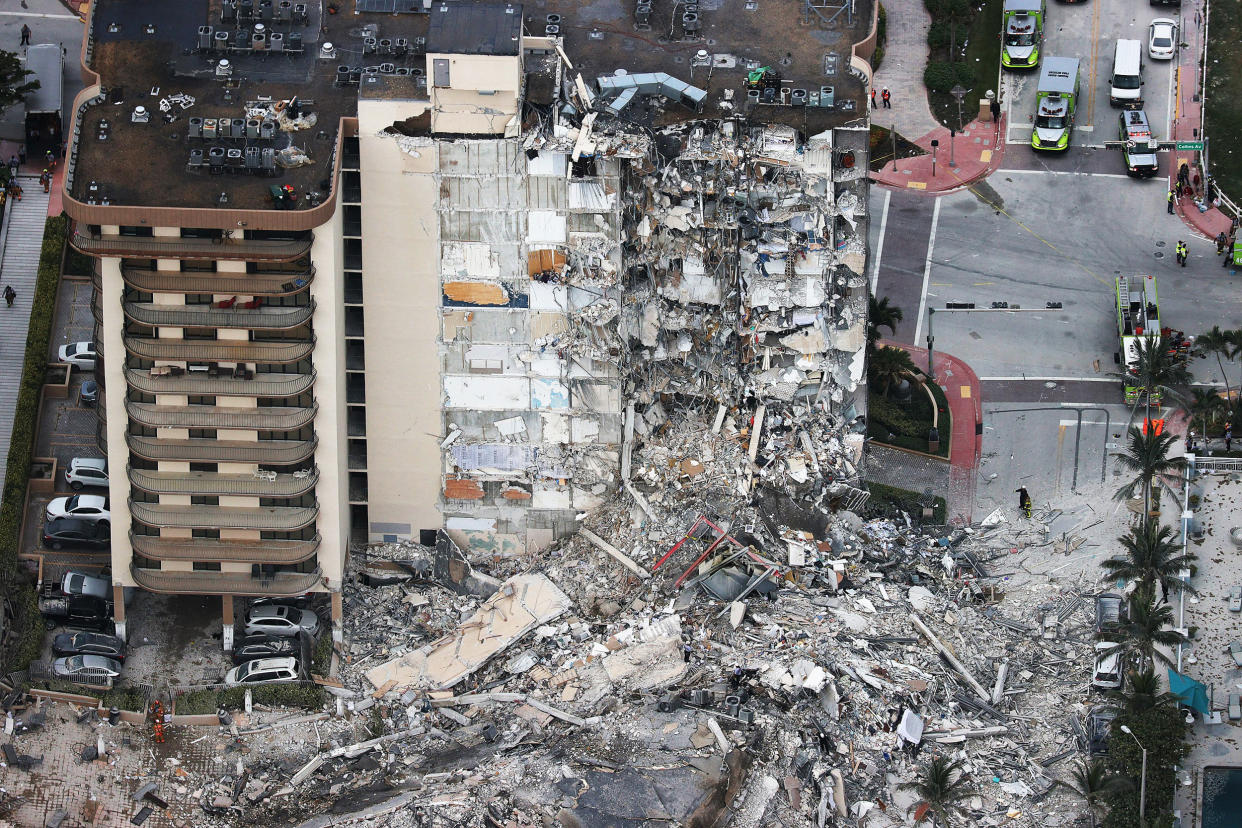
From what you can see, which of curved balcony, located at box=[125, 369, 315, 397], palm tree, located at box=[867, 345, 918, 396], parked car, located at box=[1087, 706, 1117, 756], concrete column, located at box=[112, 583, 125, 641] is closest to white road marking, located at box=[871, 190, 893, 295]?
palm tree, located at box=[867, 345, 918, 396]

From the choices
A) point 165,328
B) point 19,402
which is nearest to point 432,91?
point 165,328

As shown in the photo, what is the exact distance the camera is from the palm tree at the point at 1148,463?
12212 centimetres

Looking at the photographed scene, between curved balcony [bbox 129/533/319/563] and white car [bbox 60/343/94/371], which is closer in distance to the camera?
curved balcony [bbox 129/533/319/563]

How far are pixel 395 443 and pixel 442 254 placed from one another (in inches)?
365

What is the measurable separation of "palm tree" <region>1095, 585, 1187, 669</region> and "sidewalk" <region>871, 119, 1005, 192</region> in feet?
105

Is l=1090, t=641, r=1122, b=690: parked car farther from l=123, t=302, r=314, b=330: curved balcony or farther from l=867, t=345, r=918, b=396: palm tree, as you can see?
l=123, t=302, r=314, b=330: curved balcony

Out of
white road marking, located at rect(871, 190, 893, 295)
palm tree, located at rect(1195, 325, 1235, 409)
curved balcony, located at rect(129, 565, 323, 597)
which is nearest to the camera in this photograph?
curved balcony, located at rect(129, 565, 323, 597)

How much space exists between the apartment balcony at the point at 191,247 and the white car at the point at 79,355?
16513 mm

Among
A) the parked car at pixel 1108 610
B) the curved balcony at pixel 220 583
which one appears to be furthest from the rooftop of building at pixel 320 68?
the parked car at pixel 1108 610

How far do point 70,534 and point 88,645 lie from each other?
708 centimetres

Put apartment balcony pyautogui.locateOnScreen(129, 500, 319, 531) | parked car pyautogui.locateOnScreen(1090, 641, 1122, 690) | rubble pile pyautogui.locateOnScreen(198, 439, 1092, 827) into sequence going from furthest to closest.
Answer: apartment balcony pyautogui.locateOnScreen(129, 500, 319, 531) < parked car pyautogui.locateOnScreen(1090, 641, 1122, 690) < rubble pile pyautogui.locateOnScreen(198, 439, 1092, 827)

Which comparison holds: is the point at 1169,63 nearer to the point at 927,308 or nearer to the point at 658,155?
the point at 927,308

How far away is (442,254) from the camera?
123438 mm

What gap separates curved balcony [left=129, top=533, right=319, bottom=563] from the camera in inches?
4774
